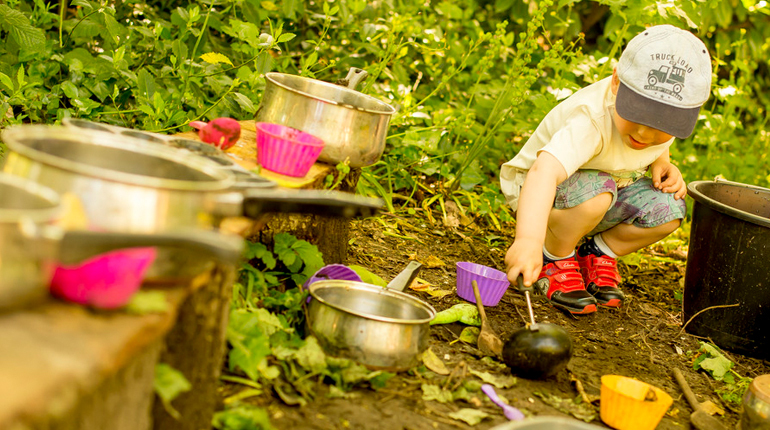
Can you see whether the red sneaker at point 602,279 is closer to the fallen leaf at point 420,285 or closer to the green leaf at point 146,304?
the fallen leaf at point 420,285

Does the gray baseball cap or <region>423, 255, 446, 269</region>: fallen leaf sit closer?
the gray baseball cap

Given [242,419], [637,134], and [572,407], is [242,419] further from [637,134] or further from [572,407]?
[637,134]

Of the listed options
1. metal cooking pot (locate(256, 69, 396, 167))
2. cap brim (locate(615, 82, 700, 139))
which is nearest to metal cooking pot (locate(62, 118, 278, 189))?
metal cooking pot (locate(256, 69, 396, 167))

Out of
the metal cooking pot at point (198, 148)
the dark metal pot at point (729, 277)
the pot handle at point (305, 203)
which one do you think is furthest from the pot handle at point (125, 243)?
the dark metal pot at point (729, 277)

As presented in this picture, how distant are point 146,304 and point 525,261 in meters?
1.36

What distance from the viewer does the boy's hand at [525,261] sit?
209cm

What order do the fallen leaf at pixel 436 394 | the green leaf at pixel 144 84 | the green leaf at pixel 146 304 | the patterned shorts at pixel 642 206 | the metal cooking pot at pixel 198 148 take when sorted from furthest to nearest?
the patterned shorts at pixel 642 206 < the green leaf at pixel 144 84 < the fallen leaf at pixel 436 394 < the metal cooking pot at pixel 198 148 < the green leaf at pixel 146 304

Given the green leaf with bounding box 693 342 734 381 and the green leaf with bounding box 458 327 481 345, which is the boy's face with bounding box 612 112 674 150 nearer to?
the green leaf with bounding box 693 342 734 381

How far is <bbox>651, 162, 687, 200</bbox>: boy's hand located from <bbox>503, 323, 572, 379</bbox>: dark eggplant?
45.4 inches

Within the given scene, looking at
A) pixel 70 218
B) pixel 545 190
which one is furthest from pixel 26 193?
pixel 545 190

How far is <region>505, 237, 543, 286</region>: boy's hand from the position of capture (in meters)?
2.09

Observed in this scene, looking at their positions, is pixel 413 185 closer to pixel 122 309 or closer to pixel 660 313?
pixel 660 313

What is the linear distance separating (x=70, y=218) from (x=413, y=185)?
8.74 feet

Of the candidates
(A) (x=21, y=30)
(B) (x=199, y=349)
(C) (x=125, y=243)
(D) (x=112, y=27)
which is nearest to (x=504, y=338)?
(B) (x=199, y=349)
